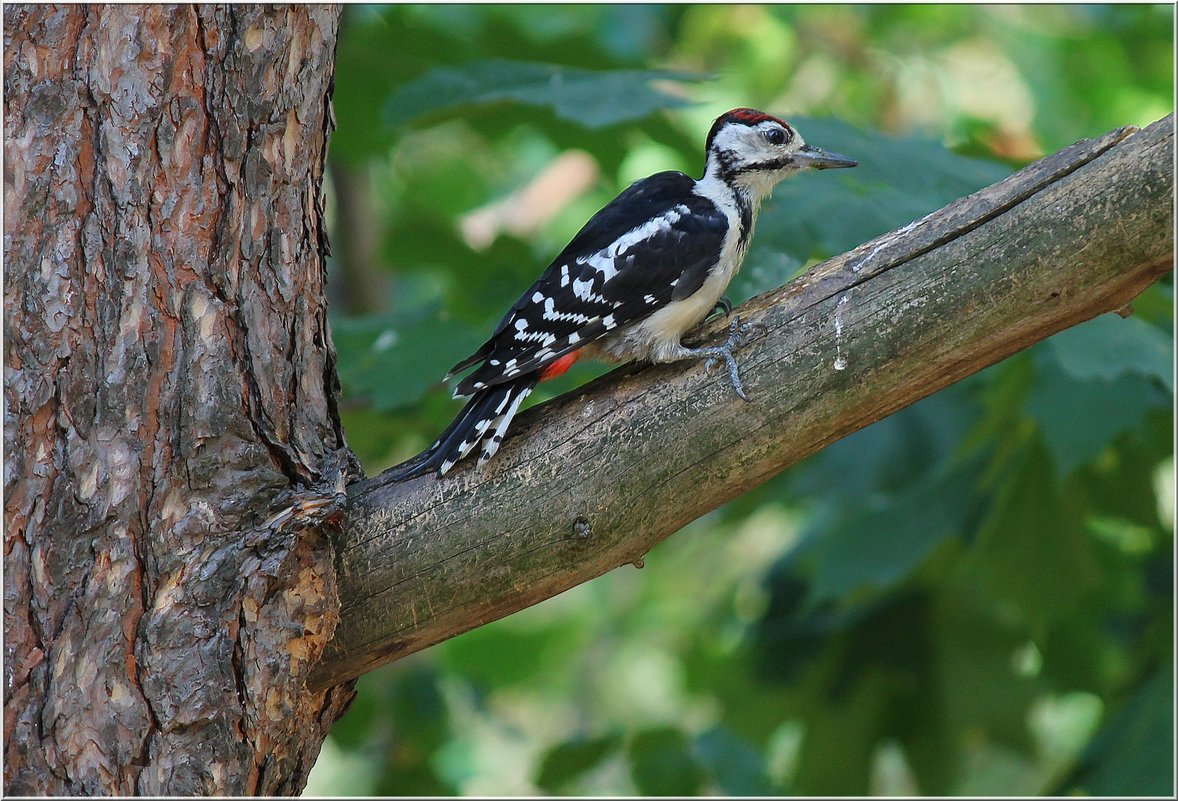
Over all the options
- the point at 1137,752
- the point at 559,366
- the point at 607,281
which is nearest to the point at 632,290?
the point at 607,281

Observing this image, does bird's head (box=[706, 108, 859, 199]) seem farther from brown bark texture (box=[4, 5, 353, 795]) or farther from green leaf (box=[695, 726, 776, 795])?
green leaf (box=[695, 726, 776, 795])

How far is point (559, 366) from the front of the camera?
110 inches

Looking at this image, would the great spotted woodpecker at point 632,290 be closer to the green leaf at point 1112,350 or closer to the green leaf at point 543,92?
the green leaf at point 543,92

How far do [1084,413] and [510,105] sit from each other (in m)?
→ 2.09

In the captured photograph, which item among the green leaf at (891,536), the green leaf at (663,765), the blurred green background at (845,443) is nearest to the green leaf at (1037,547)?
the blurred green background at (845,443)

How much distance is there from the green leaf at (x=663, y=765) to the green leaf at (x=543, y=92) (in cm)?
204

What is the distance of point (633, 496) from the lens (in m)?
2.28

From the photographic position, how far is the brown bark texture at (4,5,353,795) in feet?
6.69

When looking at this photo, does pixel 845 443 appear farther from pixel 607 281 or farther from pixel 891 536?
pixel 607 281

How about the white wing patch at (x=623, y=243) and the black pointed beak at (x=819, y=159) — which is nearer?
the white wing patch at (x=623, y=243)

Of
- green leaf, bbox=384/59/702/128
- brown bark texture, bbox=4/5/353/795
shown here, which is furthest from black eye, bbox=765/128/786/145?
brown bark texture, bbox=4/5/353/795

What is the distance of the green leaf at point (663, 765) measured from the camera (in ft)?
12.3

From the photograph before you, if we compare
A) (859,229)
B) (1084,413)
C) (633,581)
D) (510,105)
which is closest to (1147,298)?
(1084,413)

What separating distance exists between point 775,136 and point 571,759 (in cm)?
212
